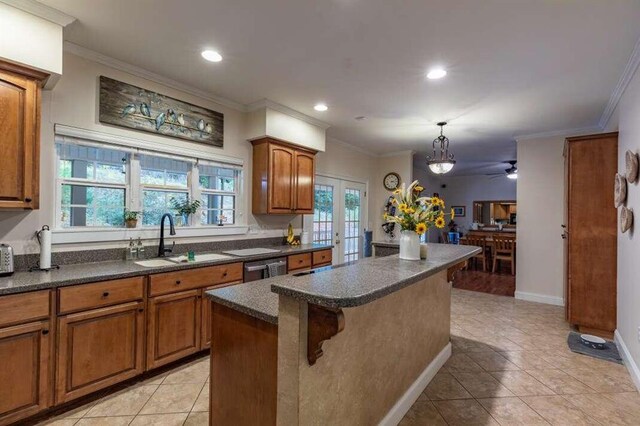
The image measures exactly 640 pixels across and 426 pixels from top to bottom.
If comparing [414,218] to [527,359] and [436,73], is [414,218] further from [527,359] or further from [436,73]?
[527,359]

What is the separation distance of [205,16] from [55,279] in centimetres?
198

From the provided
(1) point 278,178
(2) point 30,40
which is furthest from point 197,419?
(2) point 30,40

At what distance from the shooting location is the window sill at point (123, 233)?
2.49 meters

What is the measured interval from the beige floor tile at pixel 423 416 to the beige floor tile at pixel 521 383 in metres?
0.74

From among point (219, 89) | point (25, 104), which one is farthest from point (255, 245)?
point (25, 104)

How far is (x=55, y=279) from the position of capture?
2.00 meters

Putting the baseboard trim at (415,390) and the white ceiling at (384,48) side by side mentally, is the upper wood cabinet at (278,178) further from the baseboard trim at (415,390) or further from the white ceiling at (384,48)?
the baseboard trim at (415,390)

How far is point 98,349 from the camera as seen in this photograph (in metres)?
2.18

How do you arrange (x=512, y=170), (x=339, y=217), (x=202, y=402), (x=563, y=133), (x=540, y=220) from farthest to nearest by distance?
(x=512, y=170) < (x=339, y=217) < (x=540, y=220) < (x=563, y=133) < (x=202, y=402)

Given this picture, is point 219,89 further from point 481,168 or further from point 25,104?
point 481,168

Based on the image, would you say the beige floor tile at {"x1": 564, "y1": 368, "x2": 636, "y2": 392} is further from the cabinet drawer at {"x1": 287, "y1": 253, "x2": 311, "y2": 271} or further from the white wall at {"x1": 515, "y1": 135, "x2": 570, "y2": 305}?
the cabinet drawer at {"x1": 287, "y1": 253, "x2": 311, "y2": 271}

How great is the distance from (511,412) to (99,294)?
9.71 ft

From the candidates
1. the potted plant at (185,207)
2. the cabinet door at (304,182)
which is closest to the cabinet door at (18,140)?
the potted plant at (185,207)

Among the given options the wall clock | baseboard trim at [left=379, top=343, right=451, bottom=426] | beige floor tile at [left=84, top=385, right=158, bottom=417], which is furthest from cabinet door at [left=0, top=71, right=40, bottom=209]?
the wall clock
